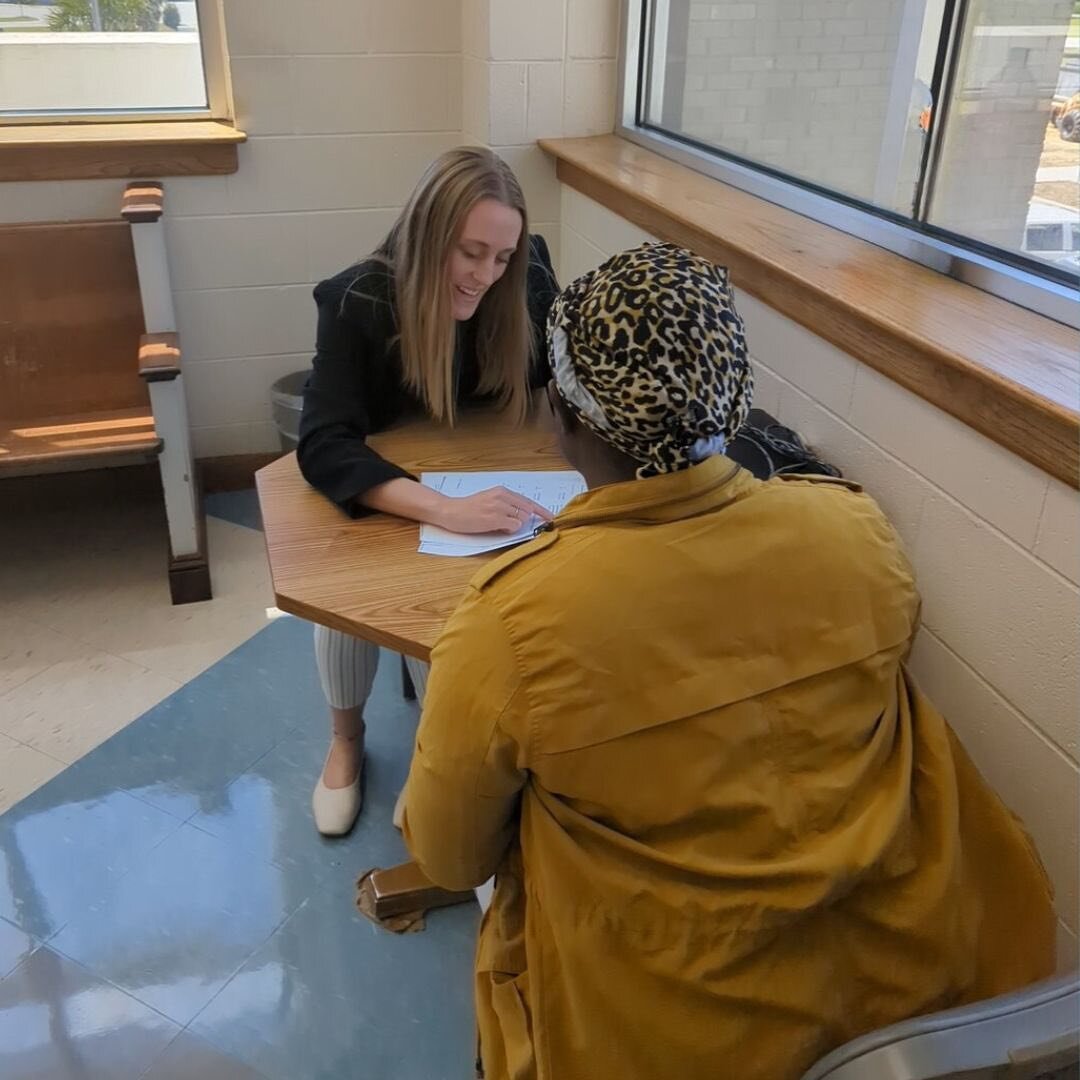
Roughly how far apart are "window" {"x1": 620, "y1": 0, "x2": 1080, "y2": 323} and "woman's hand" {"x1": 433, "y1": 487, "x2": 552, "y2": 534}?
70cm

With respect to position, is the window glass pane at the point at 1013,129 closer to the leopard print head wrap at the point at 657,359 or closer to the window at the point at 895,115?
the window at the point at 895,115

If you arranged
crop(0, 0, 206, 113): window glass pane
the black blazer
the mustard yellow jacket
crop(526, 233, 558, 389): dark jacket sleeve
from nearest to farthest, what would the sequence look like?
the mustard yellow jacket, the black blazer, crop(526, 233, 558, 389): dark jacket sleeve, crop(0, 0, 206, 113): window glass pane

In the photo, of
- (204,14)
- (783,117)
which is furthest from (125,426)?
(783,117)

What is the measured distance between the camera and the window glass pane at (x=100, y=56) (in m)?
2.55

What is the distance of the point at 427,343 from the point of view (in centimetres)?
159

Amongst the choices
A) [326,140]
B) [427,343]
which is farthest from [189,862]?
[326,140]

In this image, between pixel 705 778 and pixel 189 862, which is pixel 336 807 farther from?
pixel 705 778

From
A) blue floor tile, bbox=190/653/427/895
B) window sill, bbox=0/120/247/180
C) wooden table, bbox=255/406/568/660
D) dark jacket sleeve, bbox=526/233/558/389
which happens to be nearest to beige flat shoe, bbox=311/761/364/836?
blue floor tile, bbox=190/653/427/895

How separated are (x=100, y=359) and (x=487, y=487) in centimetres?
161

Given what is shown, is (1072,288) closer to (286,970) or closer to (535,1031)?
(535,1031)

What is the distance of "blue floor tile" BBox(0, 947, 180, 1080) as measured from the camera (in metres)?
1.46

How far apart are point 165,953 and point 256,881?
0.60 ft

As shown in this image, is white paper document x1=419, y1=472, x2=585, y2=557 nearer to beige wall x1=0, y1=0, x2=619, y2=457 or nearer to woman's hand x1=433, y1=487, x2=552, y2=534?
woman's hand x1=433, y1=487, x2=552, y2=534

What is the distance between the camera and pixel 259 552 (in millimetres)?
2701
